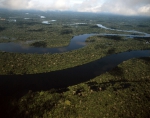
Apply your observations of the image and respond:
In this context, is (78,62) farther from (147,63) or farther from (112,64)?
(147,63)

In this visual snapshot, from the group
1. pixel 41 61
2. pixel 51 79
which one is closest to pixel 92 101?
pixel 51 79

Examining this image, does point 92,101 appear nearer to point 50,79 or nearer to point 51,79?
point 51,79

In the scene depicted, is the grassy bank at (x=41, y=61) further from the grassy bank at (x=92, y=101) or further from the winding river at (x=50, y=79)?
the grassy bank at (x=92, y=101)

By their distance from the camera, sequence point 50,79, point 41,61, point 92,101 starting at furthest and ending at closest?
point 41,61
point 50,79
point 92,101

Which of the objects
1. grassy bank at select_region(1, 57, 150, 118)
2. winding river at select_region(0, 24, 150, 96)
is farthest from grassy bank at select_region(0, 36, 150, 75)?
grassy bank at select_region(1, 57, 150, 118)

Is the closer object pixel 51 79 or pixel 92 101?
pixel 92 101

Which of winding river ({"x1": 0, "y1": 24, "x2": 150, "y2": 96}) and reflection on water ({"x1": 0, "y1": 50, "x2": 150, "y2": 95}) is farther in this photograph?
reflection on water ({"x1": 0, "y1": 50, "x2": 150, "y2": 95})

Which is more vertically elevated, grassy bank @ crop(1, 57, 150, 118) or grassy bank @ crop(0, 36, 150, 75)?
grassy bank @ crop(0, 36, 150, 75)

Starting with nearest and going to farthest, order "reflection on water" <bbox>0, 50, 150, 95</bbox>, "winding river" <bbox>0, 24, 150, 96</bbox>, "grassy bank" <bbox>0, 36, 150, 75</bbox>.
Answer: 1. "winding river" <bbox>0, 24, 150, 96</bbox>
2. "reflection on water" <bbox>0, 50, 150, 95</bbox>
3. "grassy bank" <bbox>0, 36, 150, 75</bbox>

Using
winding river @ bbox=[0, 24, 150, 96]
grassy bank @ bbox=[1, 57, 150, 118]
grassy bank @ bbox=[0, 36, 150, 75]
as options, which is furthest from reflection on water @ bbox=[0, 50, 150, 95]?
grassy bank @ bbox=[1, 57, 150, 118]

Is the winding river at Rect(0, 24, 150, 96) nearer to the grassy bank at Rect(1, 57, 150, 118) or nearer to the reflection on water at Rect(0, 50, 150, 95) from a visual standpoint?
the reflection on water at Rect(0, 50, 150, 95)

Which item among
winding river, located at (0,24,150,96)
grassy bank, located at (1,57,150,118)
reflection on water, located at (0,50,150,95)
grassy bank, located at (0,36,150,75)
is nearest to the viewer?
grassy bank, located at (1,57,150,118)
